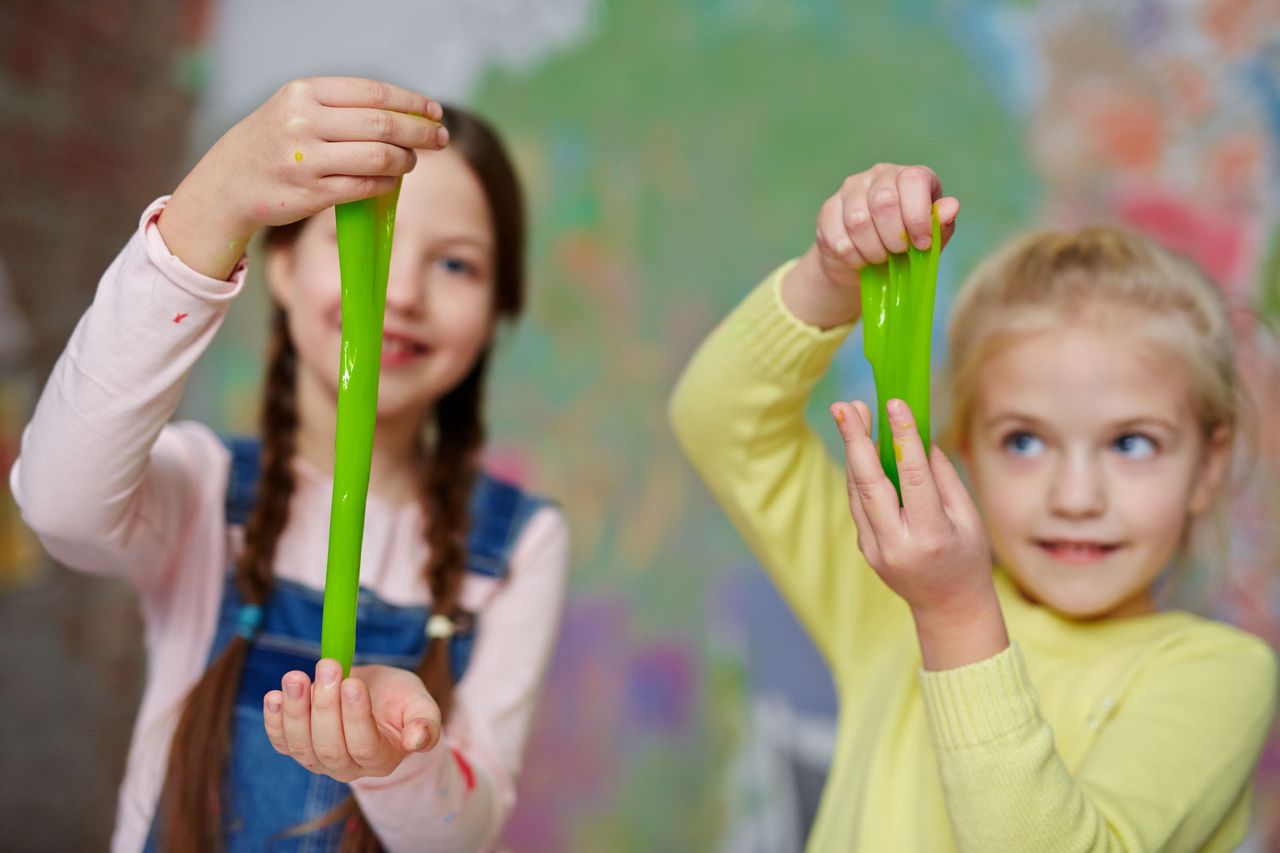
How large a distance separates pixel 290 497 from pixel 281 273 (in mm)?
178

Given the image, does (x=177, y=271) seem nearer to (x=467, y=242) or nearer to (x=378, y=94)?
(x=378, y=94)

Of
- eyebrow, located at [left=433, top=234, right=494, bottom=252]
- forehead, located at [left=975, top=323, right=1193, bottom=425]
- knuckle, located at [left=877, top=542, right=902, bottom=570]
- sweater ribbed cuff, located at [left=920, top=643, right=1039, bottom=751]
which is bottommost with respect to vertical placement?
sweater ribbed cuff, located at [left=920, top=643, right=1039, bottom=751]

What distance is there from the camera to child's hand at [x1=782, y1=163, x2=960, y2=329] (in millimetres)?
667

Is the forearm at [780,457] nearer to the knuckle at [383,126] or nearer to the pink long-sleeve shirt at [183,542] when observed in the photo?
the pink long-sleeve shirt at [183,542]

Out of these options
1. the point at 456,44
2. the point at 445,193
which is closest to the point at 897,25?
the point at 456,44

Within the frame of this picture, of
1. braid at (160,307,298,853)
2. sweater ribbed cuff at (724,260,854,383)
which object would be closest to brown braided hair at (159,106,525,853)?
braid at (160,307,298,853)

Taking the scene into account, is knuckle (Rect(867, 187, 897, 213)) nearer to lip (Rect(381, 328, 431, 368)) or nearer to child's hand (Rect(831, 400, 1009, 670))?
child's hand (Rect(831, 400, 1009, 670))

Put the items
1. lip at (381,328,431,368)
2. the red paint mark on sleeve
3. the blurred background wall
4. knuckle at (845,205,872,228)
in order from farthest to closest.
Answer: the blurred background wall
lip at (381,328,431,368)
the red paint mark on sleeve
knuckle at (845,205,872,228)

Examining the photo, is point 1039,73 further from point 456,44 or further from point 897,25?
point 456,44

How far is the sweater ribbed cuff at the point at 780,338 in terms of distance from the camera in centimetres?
85

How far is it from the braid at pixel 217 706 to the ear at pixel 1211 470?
0.67 meters

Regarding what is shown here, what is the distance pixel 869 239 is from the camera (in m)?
0.70

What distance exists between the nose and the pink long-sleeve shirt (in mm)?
394

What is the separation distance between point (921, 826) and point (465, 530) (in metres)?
0.40
